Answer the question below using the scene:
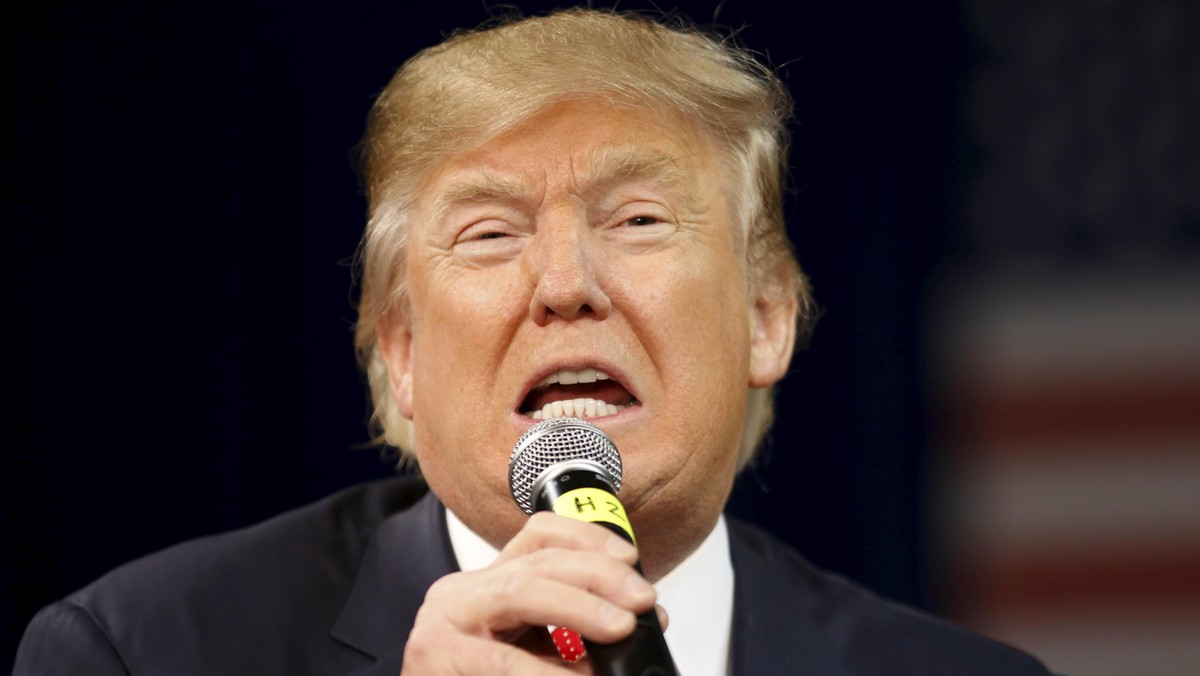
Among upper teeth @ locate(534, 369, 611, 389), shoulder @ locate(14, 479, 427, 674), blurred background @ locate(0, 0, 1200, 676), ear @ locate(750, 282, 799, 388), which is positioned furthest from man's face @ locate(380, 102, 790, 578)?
blurred background @ locate(0, 0, 1200, 676)

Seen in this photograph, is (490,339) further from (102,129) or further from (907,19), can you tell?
(907,19)

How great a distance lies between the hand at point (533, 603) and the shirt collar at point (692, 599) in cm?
50

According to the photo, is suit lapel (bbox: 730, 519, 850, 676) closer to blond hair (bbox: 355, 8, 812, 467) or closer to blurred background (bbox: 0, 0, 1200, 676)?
blond hair (bbox: 355, 8, 812, 467)

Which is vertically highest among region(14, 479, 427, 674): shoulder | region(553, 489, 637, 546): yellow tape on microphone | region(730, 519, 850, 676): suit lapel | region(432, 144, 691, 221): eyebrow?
region(432, 144, 691, 221): eyebrow

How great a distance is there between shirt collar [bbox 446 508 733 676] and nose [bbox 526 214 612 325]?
0.40m

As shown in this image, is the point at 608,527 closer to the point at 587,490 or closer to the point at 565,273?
the point at 587,490

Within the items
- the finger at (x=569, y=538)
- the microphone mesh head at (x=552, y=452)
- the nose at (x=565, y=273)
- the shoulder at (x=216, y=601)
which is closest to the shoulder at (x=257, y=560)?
the shoulder at (x=216, y=601)

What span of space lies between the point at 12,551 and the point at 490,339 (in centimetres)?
114

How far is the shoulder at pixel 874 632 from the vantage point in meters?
2.05

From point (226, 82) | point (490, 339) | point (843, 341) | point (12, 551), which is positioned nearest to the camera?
point (490, 339)

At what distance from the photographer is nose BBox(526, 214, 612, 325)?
1633mm

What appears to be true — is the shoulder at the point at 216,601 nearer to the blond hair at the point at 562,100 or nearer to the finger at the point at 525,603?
the blond hair at the point at 562,100

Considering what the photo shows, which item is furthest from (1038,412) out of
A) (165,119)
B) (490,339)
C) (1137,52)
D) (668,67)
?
(165,119)

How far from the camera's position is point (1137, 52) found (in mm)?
3014
